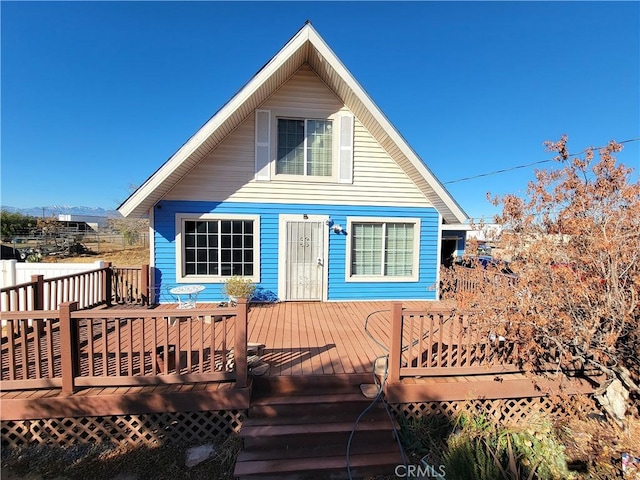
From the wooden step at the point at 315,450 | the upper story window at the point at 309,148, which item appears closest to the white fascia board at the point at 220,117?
the upper story window at the point at 309,148

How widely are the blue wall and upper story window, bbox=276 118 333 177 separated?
945 millimetres

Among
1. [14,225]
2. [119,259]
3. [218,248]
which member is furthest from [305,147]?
[14,225]

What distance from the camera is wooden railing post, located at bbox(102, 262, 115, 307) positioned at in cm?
655

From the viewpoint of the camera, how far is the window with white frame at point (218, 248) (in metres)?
6.80

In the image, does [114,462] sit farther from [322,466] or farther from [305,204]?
[305,204]

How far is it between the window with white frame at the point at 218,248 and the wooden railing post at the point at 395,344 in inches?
171

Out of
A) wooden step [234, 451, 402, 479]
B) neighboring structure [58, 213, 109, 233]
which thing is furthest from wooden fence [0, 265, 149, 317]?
neighboring structure [58, 213, 109, 233]

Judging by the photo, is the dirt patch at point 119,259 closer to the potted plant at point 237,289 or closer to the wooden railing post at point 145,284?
the wooden railing post at point 145,284

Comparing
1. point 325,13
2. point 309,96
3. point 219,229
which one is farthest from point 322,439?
point 325,13

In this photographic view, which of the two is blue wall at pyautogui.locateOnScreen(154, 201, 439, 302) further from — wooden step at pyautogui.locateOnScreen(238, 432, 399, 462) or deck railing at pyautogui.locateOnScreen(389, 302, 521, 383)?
wooden step at pyautogui.locateOnScreen(238, 432, 399, 462)

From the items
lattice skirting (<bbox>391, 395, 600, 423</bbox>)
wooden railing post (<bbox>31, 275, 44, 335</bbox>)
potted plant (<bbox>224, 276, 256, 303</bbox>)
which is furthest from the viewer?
potted plant (<bbox>224, 276, 256, 303</bbox>)

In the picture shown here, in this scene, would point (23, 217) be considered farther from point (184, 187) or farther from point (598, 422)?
point (598, 422)

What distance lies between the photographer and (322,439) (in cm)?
300

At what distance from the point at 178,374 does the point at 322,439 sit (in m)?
1.77
